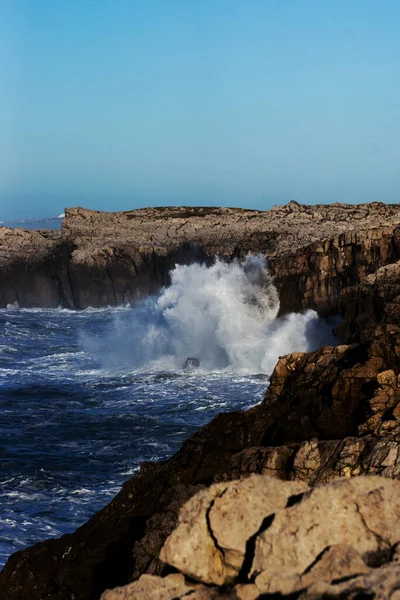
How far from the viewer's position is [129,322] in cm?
5762

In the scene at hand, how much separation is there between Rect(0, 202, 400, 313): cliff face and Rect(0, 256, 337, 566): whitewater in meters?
→ 9.83

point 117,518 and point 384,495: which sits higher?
point 384,495

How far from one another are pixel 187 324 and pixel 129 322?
7056 millimetres

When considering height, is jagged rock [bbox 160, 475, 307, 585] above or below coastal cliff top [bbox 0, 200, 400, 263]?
below

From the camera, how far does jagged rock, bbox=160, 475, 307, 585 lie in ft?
25.2

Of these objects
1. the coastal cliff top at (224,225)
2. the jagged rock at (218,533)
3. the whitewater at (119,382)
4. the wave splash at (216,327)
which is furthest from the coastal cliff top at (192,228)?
the jagged rock at (218,533)

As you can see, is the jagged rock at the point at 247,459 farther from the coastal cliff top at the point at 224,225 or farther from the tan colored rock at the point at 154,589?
the coastal cliff top at the point at 224,225

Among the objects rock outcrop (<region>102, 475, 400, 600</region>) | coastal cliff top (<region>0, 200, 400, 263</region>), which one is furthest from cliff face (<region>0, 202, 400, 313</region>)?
rock outcrop (<region>102, 475, 400, 600</region>)

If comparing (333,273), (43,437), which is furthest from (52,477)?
(333,273)

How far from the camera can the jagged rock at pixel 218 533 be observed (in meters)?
7.70

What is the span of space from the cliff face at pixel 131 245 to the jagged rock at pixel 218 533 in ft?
189

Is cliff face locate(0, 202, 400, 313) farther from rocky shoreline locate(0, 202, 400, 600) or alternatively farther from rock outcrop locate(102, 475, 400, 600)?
rock outcrop locate(102, 475, 400, 600)

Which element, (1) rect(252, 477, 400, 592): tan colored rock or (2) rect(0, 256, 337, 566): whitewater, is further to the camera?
(2) rect(0, 256, 337, 566): whitewater

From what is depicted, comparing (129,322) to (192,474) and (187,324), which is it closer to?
(187,324)
